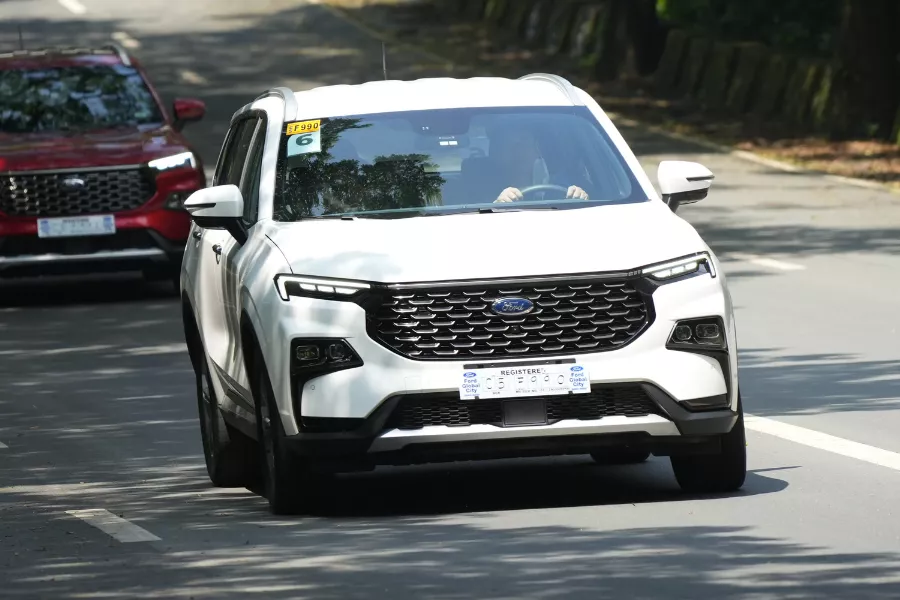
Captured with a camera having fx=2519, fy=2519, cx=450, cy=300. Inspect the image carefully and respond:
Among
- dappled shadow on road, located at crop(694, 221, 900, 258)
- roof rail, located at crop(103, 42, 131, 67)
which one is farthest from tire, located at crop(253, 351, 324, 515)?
roof rail, located at crop(103, 42, 131, 67)

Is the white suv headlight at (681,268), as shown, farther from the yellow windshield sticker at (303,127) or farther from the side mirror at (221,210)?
the yellow windshield sticker at (303,127)

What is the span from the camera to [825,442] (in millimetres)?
11602

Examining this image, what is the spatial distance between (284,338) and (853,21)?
22.8m

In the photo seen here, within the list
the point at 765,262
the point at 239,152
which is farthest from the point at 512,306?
the point at 765,262

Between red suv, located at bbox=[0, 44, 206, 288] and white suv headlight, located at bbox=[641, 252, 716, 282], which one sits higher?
white suv headlight, located at bbox=[641, 252, 716, 282]

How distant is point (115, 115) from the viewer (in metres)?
21.2

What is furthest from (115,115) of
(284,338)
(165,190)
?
(284,338)

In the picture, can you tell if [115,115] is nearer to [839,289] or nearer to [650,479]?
[839,289]

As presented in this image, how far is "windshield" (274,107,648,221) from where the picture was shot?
10477 mm

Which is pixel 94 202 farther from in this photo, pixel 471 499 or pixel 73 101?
pixel 471 499

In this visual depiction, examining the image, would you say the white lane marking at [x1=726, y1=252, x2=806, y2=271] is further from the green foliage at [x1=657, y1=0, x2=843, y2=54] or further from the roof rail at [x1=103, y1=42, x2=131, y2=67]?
the green foliage at [x1=657, y1=0, x2=843, y2=54]

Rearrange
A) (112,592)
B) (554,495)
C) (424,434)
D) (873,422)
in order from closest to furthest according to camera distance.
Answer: (112,592) → (424,434) → (554,495) → (873,422)

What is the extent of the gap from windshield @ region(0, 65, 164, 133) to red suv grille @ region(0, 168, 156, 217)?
3.25 ft

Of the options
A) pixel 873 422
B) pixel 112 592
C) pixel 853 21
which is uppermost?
pixel 112 592
